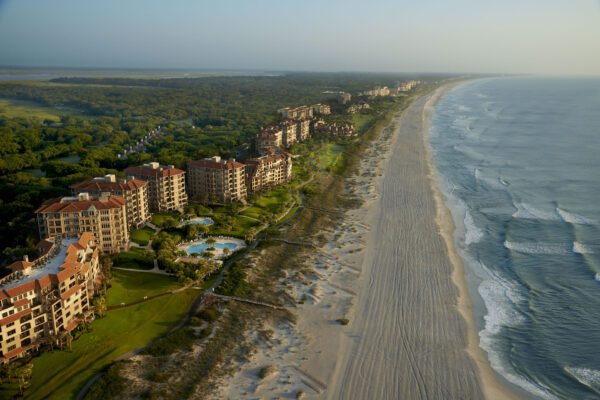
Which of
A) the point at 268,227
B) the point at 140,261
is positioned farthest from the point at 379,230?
the point at 140,261

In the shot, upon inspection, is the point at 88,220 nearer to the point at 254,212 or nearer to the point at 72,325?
the point at 72,325

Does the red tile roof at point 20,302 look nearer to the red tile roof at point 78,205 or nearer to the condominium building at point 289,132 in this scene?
the red tile roof at point 78,205

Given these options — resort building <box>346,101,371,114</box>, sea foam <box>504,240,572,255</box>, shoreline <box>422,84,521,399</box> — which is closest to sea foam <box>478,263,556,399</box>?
shoreline <box>422,84,521,399</box>

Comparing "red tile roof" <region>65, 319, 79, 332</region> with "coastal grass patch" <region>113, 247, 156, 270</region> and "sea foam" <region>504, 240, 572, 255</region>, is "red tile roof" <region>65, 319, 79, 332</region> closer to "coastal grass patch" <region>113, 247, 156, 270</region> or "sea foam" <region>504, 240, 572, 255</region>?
"coastal grass patch" <region>113, 247, 156, 270</region>

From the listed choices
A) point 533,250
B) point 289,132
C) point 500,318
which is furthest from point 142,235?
point 289,132

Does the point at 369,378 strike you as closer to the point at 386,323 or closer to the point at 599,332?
the point at 386,323
